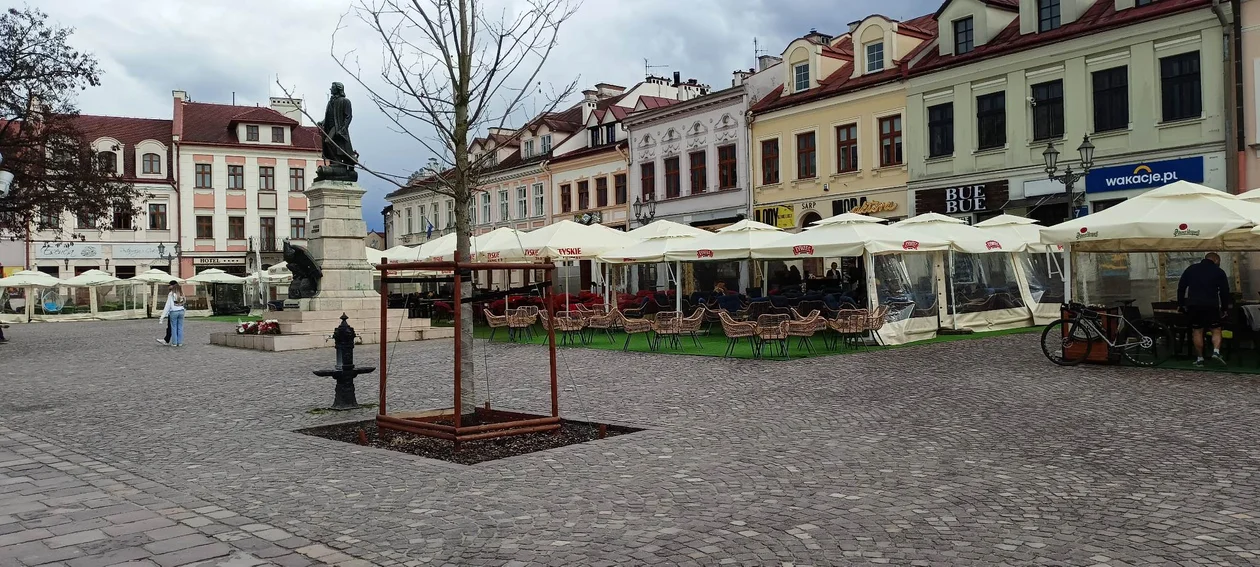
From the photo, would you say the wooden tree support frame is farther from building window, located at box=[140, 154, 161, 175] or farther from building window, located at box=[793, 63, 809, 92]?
building window, located at box=[140, 154, 161, 175]

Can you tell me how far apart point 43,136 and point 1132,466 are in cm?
2465

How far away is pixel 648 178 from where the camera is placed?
41.8 metres

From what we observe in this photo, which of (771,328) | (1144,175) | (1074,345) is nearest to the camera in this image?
(1074,345)

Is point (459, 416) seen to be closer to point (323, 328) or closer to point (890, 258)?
point (890, 258)

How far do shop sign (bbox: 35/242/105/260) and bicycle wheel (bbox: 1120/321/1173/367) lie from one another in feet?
184

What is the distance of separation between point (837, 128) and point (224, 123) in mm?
45510

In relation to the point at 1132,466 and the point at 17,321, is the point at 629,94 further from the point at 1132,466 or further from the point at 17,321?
the point at 1132,466

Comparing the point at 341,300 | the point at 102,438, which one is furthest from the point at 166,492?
the point at 341,300

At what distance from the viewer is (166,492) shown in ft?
22.0

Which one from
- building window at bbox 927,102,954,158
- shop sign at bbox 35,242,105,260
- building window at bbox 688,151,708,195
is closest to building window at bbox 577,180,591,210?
building window at bbox 688,151,708,195

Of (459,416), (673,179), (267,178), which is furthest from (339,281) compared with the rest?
(267,178)

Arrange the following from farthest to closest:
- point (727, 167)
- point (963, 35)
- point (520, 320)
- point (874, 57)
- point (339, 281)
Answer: point (727, 167) → point (874, 57) → point (963, 35) → point (339, 281) → point (520, 320)

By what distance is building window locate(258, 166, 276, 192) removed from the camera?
62.4m

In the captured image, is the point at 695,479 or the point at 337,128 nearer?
the point at 695,479
